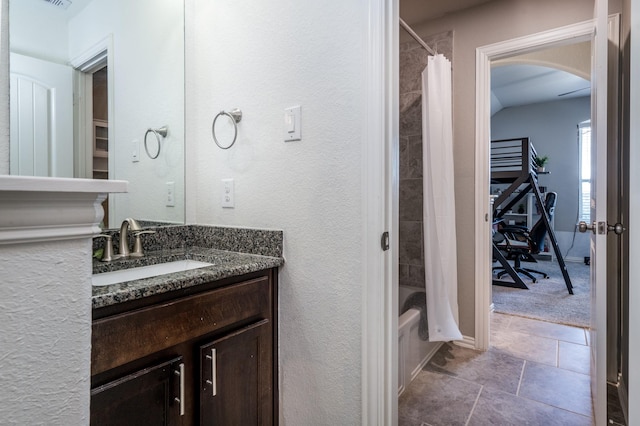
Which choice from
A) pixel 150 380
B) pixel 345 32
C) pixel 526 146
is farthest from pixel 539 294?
pixel 150 380

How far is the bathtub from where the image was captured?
70.4 inches

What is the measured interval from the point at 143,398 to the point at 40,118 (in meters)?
1.00

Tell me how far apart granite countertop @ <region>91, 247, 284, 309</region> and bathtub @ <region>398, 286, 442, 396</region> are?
0.96 meters

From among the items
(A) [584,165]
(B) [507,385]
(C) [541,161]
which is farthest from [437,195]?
(A) [584,165]

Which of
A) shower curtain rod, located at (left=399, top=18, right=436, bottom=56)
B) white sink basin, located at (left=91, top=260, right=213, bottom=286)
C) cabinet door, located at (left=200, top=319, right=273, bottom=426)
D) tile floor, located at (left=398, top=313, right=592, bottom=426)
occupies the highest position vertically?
shower curtain rod, located at (left=399, top=18, right=436, bottom=56)

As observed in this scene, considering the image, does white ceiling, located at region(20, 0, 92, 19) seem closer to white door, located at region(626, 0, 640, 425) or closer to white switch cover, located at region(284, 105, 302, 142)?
white switch cover, located at region(284, 105, 302, 142)

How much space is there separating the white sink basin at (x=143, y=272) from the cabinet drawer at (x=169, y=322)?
8.0 inches

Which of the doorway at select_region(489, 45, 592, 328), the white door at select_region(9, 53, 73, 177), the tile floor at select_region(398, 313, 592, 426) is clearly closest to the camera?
the white door at select_region(9, 53, 73, 177)

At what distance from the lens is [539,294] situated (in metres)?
3.62

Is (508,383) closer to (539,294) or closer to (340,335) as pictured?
(340,335)

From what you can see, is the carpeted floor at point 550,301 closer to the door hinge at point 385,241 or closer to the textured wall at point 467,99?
the textured wall at point 467,99

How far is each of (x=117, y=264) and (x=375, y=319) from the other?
948 millimetres

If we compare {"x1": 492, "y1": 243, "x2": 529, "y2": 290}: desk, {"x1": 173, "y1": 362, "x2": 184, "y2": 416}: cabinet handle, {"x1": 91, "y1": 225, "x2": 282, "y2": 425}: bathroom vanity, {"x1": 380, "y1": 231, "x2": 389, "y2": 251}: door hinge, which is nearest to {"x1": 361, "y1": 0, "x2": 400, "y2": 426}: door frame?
{"x1": 380, "y1": 231, "x2": 389, "y2": 251}: door hinge

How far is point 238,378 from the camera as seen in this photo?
112 cm
